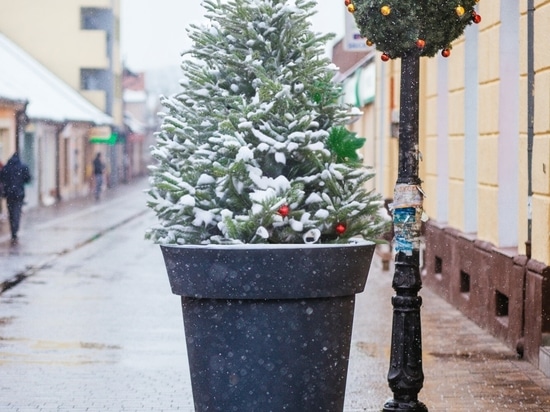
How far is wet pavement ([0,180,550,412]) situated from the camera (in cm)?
824

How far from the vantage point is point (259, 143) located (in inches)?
244

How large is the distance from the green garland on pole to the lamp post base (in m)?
1.91

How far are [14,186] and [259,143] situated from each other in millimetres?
18886

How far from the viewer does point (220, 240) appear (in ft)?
20.1

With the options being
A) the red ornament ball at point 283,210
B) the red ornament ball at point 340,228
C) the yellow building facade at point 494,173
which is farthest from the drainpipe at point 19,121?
the red ornament ball at point 283,210

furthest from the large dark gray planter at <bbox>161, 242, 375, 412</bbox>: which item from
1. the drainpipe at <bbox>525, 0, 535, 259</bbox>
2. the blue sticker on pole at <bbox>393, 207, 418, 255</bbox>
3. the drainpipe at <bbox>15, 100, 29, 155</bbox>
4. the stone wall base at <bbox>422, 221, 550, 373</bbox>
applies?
the drainpipe at <bbox>15, 100, 29, 155</bbox>

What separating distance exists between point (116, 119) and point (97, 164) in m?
17.8

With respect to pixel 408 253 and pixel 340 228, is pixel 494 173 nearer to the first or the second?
pixel 408 253

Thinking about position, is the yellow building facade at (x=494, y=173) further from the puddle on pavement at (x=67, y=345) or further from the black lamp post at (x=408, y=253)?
the puddle on pavement at (x=67, y=345)

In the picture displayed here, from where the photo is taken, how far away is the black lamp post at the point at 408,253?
21.8ft

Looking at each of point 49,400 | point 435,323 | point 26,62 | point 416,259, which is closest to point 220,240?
point 416,259

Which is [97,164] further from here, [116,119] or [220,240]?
[220,240]

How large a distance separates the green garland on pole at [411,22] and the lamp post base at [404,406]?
1.91 m

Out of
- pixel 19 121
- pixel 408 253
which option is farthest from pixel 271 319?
pixel 19 121
